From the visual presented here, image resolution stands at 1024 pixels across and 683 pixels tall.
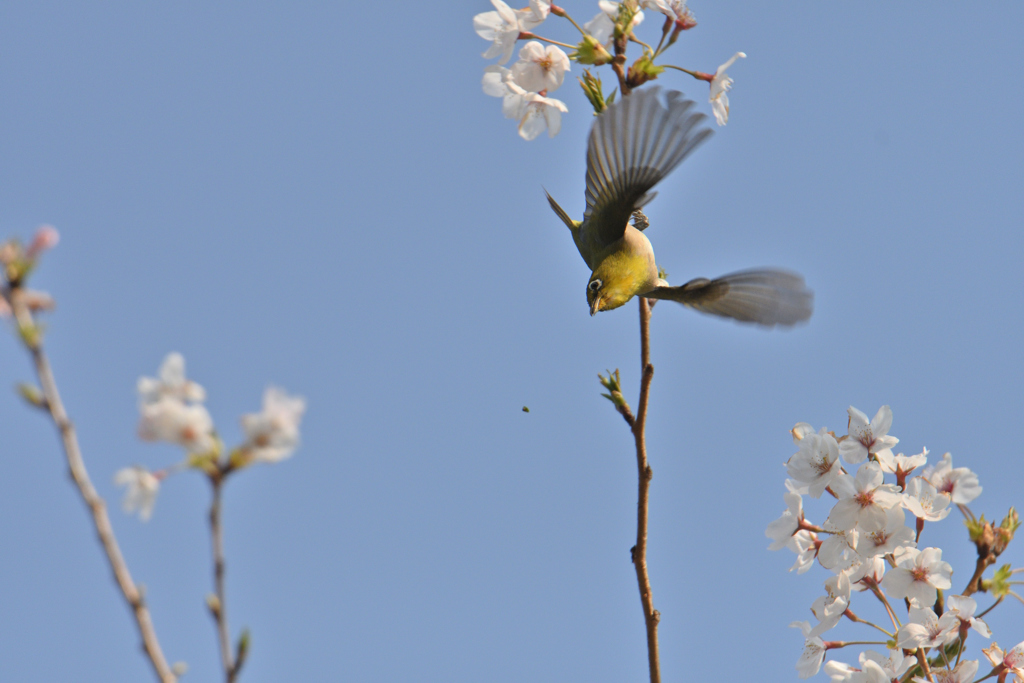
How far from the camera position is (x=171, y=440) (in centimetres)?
194

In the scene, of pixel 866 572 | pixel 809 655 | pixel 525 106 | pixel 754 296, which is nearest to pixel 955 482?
pixel 866 572

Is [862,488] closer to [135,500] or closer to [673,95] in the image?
[673,95]

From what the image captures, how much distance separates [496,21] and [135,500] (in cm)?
250

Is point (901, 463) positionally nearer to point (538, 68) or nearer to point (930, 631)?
point (930, 631)

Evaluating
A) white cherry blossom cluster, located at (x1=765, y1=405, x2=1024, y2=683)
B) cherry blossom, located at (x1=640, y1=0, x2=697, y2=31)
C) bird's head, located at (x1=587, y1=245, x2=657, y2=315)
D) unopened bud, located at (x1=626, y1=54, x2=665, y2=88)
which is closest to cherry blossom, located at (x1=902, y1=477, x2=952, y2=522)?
white cherry blossom cluster, located at (x1=765, y1=405, x2=1024, y2=683)

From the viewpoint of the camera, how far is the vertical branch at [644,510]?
2.44 meters

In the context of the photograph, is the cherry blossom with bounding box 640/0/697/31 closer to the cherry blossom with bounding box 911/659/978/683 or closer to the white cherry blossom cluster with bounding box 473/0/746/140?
the white cherry blossom cluster with bounding box 473/0/746/140

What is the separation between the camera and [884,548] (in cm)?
314

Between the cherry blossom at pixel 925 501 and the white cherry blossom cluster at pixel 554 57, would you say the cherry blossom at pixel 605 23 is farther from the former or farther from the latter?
the cherry blossom at pixel 925 501

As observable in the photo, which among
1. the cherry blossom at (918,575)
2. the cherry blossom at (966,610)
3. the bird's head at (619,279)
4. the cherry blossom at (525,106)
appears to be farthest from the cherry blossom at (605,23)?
the cherry blossom at (966,610)

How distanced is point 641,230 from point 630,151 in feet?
3.87

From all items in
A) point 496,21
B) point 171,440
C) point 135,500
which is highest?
point 496,21

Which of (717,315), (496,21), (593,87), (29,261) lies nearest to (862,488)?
(717,315)

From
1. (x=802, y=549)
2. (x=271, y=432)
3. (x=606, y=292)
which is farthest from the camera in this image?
(x=606, y=292)
